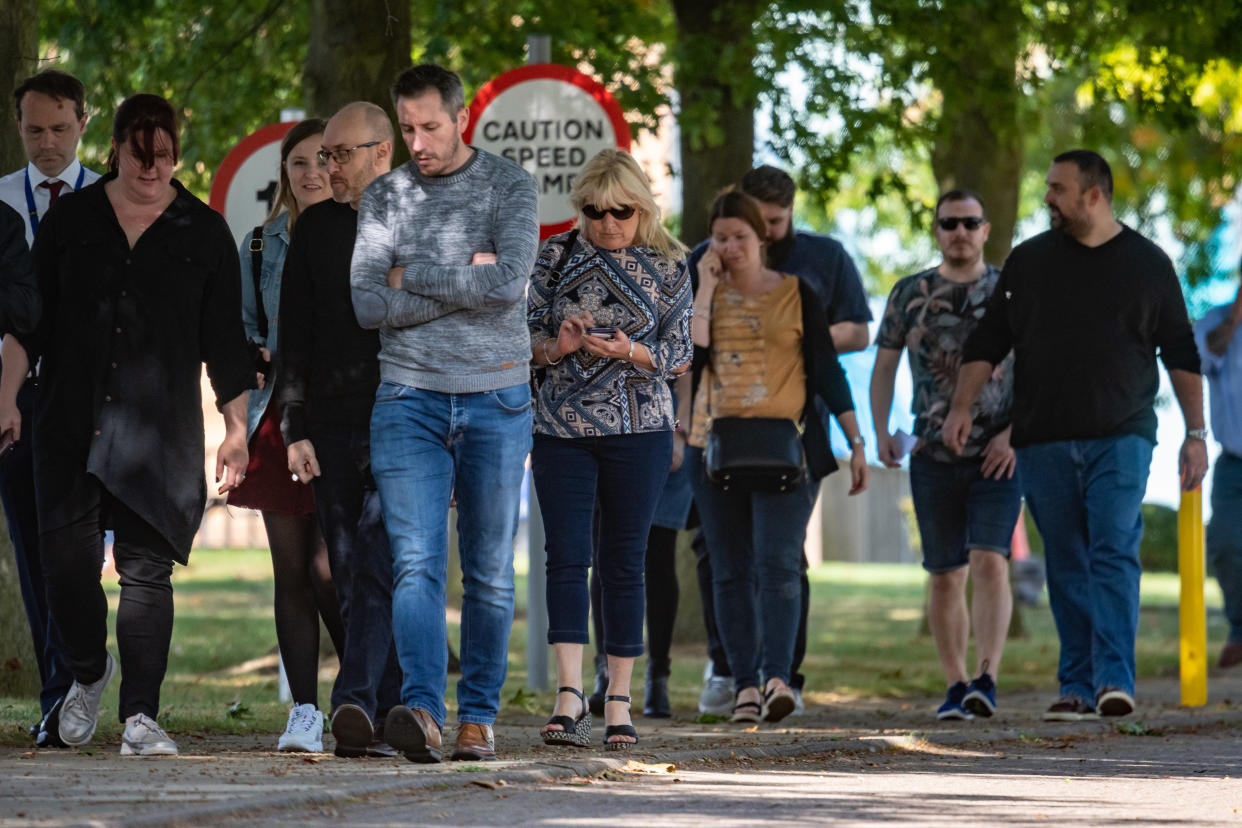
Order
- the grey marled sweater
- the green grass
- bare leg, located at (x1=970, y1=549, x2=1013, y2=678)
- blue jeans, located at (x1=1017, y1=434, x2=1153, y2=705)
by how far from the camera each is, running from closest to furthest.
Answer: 1. the grey marled sweater
2. the green grass
3. blue jeans, located at (x1=1017, y1=434, x2=1153, y2=705)
4. bare leg, located at (x1=970, y1=549, x2=1013, y2=678)

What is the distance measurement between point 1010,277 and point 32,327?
454 centimetres

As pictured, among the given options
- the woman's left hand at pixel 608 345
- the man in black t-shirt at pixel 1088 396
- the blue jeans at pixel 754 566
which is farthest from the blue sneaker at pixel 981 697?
the woman's left hand at pixel 608 345

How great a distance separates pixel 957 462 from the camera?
9.64m

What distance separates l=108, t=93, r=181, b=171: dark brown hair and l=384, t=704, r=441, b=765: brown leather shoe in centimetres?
200

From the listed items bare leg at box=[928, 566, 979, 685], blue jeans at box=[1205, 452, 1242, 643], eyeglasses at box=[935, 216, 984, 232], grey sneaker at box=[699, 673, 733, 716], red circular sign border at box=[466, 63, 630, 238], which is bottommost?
grey sneaker at box=[699, 673, 733, 716]

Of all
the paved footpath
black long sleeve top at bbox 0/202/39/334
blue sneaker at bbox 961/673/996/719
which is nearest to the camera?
the paved footpath

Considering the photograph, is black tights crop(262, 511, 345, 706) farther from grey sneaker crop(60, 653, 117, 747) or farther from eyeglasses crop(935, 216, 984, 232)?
eyeglasses crop(935, 216, 984, 232)

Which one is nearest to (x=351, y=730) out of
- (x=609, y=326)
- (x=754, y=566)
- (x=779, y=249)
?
(x=609, y=326)

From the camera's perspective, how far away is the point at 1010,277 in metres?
9.55

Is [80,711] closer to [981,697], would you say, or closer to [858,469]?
[858,469]

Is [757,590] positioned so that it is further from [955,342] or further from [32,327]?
[32,327]

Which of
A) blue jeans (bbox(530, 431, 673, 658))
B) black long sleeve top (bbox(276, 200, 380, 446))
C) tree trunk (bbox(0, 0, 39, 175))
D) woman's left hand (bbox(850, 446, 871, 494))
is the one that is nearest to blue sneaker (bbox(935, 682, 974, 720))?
woman's left hand (bbox(850, 446, 871, 494))

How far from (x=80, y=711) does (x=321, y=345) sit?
4.88 ft

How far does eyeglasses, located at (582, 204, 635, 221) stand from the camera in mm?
7402
